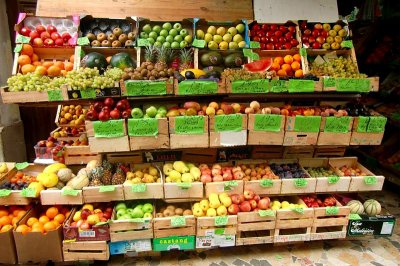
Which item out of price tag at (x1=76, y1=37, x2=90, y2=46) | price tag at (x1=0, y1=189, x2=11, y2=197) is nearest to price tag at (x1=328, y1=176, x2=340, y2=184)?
price tag at (x1=76, y1=37, x2=90, y2=46)

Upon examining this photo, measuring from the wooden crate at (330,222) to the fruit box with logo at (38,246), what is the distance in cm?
251

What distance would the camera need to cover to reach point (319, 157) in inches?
138

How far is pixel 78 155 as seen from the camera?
10.2 feet

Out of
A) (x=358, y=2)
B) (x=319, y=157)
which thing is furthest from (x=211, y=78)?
(x=358, y=2)

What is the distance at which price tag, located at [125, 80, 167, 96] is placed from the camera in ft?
8.37

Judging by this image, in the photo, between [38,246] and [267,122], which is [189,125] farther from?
[38,246]

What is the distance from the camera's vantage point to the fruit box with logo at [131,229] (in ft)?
8.65

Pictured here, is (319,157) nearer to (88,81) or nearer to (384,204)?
(384,204)

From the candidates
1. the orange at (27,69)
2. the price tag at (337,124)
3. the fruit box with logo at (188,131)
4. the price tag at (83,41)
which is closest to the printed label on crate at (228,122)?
the fruit box with logo at (188,131)

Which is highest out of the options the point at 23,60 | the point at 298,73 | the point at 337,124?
the point at 23,60

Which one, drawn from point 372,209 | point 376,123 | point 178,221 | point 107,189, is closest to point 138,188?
point 107,189

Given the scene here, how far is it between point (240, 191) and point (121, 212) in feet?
3.93

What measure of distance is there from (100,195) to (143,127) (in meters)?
0.79

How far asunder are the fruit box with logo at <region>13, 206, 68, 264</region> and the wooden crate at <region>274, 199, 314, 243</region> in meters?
2.11
